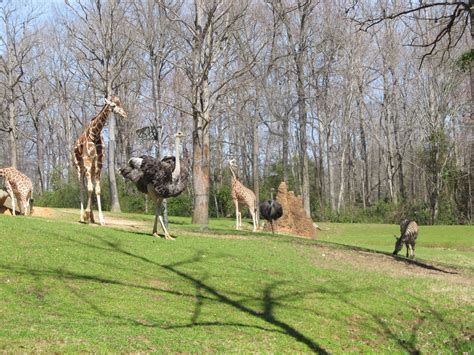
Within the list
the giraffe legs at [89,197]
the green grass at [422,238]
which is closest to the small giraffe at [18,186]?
the giraffe legs at [89,197]

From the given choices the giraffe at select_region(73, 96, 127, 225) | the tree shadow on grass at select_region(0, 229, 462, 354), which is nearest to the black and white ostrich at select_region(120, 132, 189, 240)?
the giraffe at select_region(73, 96, 127, 225)

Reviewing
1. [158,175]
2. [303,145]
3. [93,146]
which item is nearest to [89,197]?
[93,146]

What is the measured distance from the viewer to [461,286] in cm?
1384

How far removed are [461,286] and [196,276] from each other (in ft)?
23.1

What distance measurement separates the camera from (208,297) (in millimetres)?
9969

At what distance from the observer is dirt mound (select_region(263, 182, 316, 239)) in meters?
23.5

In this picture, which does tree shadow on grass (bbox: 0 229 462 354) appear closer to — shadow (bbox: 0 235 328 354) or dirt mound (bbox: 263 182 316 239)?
shadow (bbox: 0 235 328 354)

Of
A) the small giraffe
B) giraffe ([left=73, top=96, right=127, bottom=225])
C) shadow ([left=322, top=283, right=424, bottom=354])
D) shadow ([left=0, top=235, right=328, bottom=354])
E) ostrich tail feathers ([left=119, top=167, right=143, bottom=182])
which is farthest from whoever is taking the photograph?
the small giraffe

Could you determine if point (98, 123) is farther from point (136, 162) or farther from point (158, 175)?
point (158, 175)

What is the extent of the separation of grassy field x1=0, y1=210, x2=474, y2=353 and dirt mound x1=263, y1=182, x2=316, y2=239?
7388mm

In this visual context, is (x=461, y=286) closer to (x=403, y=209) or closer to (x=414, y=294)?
(x=414, y=294)

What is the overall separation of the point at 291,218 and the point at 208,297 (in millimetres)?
14022

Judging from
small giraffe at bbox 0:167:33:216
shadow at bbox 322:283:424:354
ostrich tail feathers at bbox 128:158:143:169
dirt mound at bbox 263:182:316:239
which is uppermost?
ostrich tail feathers at bbox 128:158:143:169

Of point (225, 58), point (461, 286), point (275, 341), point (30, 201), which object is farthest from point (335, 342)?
point (225, 58)
